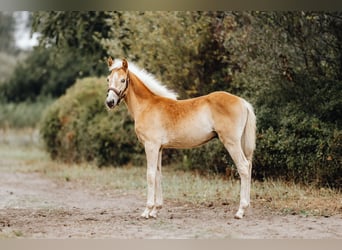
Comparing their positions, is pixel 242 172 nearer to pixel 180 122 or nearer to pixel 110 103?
pixel 180 122

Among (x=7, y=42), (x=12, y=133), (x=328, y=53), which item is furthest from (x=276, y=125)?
(x=7, y=42)

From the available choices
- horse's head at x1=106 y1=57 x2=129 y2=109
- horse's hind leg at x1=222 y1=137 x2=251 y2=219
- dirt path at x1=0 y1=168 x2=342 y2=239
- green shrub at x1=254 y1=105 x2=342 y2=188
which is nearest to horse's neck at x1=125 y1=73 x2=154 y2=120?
horse's head at x1=106 y1=57 x2=129 y2=109

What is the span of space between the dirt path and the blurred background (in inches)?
60.2

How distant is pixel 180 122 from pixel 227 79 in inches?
139

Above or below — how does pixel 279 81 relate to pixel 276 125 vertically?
above

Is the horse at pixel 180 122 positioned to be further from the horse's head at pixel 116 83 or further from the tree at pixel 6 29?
the tree at pixel 6 29

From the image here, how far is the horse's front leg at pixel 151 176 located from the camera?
669 centimetres

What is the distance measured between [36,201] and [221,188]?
89.5 inches

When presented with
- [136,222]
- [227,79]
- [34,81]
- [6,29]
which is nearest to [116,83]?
[136,222]

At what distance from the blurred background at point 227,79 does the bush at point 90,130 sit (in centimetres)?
2

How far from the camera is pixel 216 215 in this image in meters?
6.89

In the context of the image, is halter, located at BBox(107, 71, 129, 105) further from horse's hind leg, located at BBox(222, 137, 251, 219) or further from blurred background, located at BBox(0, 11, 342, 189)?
blurred background, located at BBox(0, 11, 342, 189)

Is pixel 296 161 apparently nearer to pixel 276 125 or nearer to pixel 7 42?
pixel 276 125

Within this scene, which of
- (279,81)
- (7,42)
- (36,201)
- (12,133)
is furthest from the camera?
(7,42)
